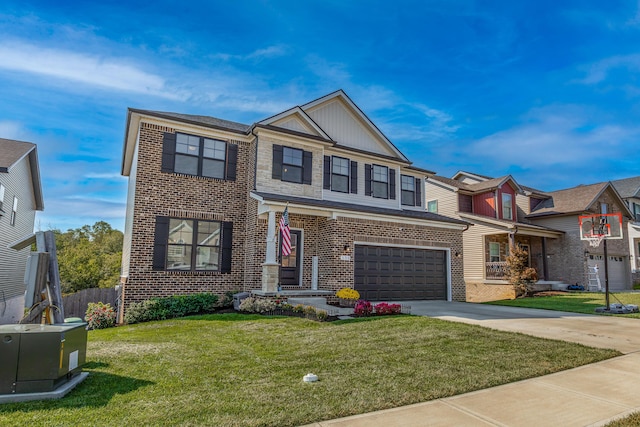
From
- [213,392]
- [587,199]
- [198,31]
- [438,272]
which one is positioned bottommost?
[213,392]

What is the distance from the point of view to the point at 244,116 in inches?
723

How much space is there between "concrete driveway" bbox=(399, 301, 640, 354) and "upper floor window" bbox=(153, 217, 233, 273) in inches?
276

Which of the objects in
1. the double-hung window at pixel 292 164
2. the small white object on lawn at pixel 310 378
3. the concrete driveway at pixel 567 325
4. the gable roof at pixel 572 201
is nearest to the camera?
the small white object on lawn at pixel 310 378

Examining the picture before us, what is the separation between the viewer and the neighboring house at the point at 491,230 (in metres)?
21.5

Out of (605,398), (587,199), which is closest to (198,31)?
(605,398)

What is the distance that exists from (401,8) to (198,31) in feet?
22.3

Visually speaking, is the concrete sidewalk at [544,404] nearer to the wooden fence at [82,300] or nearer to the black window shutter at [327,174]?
the black window shutter at [327,174]

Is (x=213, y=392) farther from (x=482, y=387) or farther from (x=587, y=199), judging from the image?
(x=587, y=199)

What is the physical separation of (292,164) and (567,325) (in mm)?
10166

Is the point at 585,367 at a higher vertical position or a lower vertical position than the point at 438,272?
lower

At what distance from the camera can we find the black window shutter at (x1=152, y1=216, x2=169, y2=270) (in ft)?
40.8

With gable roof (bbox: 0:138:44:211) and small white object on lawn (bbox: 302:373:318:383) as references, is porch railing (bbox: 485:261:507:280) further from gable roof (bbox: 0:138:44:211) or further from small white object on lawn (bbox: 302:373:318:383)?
gable roof (bbox: 0:138:44:211)

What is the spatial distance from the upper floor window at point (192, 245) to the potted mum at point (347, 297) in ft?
13.5

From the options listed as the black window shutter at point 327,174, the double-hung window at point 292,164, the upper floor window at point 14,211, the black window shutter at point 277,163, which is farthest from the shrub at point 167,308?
the upper floor window at point 14,211
